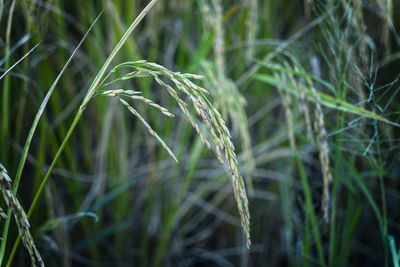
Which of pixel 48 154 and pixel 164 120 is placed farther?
pixel 164 120

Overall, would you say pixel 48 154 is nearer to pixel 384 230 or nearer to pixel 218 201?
pixel 218 201

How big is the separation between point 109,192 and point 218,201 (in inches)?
14.7

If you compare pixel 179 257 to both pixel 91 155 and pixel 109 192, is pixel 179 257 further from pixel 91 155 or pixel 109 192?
pixel 91 155


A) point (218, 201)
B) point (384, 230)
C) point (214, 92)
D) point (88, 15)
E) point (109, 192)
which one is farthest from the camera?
point (218, 201)

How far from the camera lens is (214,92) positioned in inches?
33.1

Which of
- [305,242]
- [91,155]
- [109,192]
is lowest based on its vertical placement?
[305,242]

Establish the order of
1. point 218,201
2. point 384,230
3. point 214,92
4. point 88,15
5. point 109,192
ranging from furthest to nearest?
1. point 218,201
2. point 109,192
3. point 88,15
4. point 214,92
5. point 384,230

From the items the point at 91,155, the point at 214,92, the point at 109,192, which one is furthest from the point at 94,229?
the point at 214,92

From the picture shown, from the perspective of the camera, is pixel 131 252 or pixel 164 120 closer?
pixel 131 252

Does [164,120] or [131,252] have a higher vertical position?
[164,120]

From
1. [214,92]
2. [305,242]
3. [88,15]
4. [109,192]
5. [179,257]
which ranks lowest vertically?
[179,257]

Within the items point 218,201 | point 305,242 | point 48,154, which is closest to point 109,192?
point 48,154

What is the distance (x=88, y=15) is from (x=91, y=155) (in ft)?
1.47

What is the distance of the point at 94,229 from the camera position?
1060 mm
